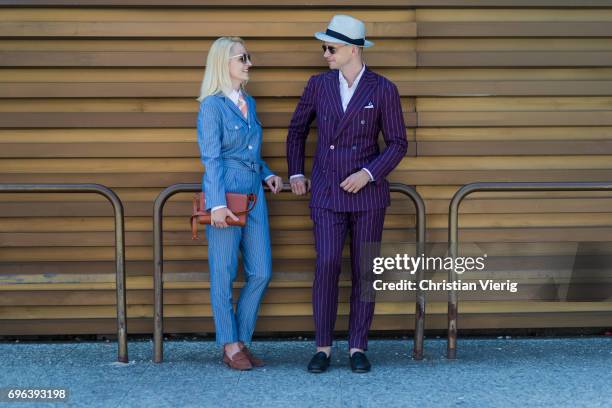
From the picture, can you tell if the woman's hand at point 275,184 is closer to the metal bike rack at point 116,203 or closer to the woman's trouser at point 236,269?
the woman's trouser at point 236,269

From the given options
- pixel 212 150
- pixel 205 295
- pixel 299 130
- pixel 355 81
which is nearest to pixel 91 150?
pixel 212 150

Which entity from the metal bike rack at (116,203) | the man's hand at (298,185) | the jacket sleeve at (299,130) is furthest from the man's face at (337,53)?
the metal bike rack at (116,203)

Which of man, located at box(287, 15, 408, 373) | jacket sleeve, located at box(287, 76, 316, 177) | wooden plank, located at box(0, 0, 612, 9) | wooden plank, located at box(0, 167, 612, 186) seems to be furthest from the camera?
wooden plank, located at box(0, 167, 612, 186)

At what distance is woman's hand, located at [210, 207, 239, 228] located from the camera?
448 centimetres

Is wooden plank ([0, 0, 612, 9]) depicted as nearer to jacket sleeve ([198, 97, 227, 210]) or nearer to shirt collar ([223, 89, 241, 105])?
shirt collar ([223, 89, 241, 105])

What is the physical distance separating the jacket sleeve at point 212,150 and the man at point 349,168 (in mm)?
457

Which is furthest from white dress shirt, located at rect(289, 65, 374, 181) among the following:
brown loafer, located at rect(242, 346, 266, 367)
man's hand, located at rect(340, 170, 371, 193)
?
brown loafer, located at rect(242, 346, 266, 367)

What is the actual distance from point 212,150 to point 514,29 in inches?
78.5

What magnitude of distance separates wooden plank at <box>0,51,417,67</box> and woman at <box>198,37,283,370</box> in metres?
0.45

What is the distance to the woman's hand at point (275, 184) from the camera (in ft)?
15.7

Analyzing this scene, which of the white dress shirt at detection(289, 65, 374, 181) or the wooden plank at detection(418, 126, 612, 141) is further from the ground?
the white dress shirt at detection(289, 65, 374, 181)

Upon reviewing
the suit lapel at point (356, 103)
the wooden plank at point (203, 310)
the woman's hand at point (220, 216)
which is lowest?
the wooden plank at point (203, 310)

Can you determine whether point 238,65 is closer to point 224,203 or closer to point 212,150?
point 212,150

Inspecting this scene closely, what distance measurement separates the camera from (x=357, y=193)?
4.59m
